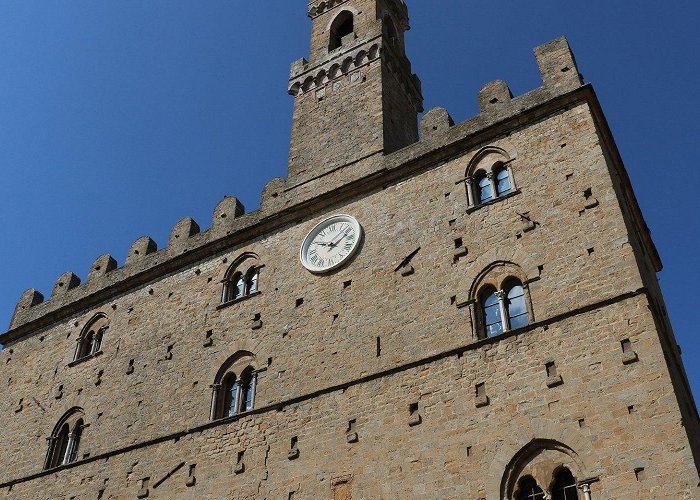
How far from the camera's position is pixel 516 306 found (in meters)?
12.4

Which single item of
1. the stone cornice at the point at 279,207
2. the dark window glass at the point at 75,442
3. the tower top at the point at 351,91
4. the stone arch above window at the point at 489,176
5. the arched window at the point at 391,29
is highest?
the arched window at the point at 391,29

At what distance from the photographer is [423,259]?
1379 cm

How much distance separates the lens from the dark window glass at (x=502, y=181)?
13930 mm

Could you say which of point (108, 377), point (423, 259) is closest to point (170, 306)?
point (108, 377)

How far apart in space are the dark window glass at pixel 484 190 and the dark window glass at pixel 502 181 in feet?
0.48

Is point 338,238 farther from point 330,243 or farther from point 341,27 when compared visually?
point 341,27

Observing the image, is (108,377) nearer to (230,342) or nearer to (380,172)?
(230,342)

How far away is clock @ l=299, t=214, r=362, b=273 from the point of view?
48.8 feet

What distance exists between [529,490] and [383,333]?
374 centimetres

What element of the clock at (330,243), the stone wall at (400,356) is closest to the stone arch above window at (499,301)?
the stone wall at (400,356)

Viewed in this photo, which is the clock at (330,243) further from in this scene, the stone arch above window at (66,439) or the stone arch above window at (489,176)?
the stone arch above window at (66,439)

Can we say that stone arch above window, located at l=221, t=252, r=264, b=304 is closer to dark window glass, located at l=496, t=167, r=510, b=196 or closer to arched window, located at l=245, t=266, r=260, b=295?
arched window, located at l=245, t=266, r=260, b=295

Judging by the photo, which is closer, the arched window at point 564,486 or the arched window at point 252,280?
the arched window at point 564,486

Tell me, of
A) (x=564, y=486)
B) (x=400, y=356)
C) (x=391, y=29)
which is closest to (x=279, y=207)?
(x=400, y=356)
